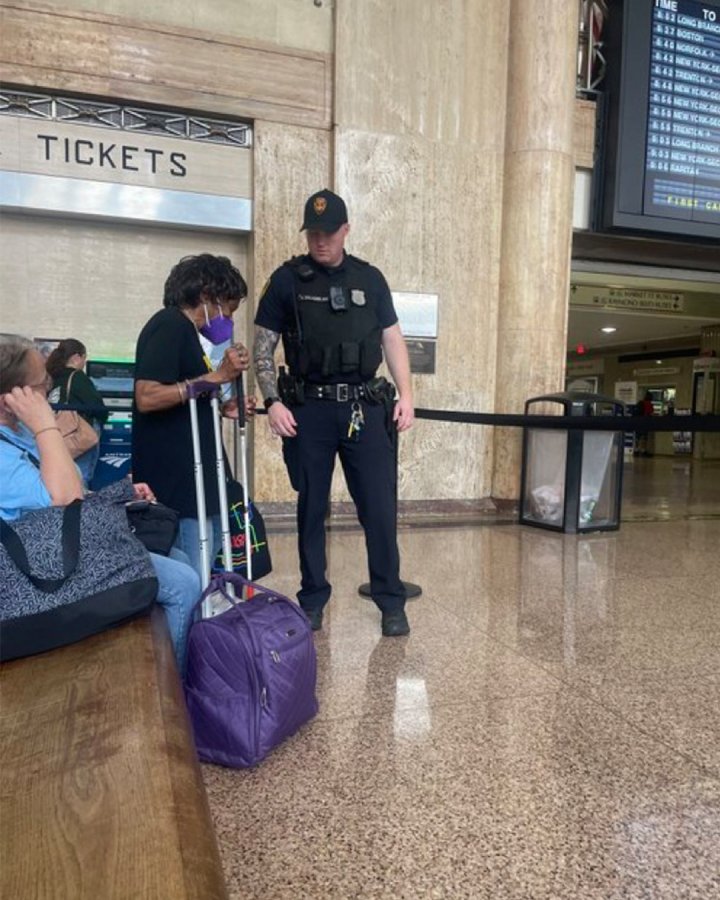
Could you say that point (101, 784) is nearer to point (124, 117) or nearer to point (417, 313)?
point (417, 313)

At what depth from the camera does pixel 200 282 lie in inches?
96.4

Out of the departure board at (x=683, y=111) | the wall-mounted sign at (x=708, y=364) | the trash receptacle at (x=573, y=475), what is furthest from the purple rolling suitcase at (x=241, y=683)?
the wall-mounted sign at (x=708, y=364)

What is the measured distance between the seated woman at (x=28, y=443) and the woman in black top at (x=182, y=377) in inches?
20.0

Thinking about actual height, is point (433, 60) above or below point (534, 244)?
above

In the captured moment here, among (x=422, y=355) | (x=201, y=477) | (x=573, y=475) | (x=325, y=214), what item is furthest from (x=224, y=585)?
(x=422, y=355)

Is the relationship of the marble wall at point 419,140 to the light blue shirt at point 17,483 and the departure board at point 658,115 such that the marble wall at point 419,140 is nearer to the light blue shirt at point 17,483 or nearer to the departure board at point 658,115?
the departure board at point 658,115

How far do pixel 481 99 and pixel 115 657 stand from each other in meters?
6.16

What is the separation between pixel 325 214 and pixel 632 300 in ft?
36.1

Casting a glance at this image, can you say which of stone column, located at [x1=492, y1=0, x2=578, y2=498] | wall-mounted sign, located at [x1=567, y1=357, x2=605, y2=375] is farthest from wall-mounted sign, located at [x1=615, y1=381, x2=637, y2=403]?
stone column, located at [x1=492, y1=0, x2=578, y2=498]

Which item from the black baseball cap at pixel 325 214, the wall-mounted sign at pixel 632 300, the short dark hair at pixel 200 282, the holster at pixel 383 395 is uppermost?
the wall-mounted sign at pixel 632 300

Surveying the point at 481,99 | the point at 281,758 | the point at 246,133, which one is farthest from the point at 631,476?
the point at 281,758

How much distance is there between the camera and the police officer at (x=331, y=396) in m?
2.96

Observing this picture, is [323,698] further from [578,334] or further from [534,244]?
[578,334]

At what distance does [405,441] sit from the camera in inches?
245
